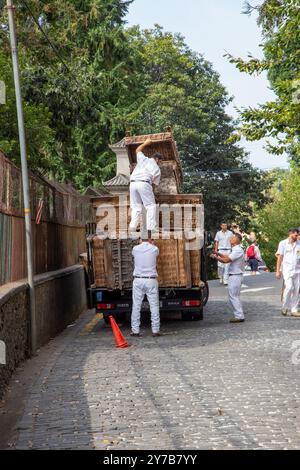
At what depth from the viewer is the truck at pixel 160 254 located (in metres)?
16.7

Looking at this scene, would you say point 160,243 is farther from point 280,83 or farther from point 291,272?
point 280,83

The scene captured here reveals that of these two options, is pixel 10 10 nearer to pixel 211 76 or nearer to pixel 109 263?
pixel 109 263

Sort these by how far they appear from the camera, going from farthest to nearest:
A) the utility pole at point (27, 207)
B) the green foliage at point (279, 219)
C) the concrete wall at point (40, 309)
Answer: the green foliage at point (279, 219) → the utility pole at point (27, 207) → the concrete wall at point (40, 309)

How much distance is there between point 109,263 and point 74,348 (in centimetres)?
244

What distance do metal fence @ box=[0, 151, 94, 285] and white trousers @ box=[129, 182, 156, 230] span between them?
3.64ft

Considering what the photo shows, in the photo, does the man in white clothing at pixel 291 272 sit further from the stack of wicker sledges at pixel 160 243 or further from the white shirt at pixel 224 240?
A: the white shirt at pixel 224 240

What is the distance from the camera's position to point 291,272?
1961 centimetres

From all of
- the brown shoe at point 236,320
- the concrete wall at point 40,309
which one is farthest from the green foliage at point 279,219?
the brown shoe at point 236,320

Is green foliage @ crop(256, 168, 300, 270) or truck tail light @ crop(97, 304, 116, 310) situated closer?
truck tail light @ crop(97, 304, 116, 310)

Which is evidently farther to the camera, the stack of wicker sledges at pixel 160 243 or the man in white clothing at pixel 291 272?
the man in white clothing at pixel 291 272

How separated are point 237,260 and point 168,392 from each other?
836 cm

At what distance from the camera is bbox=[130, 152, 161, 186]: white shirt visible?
57.1ft

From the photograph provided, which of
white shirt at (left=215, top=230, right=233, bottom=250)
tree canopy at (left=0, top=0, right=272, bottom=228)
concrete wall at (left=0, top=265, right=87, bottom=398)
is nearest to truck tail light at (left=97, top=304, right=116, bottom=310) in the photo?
concrete wall at (left=0, top=265, right=87, bottom=398)

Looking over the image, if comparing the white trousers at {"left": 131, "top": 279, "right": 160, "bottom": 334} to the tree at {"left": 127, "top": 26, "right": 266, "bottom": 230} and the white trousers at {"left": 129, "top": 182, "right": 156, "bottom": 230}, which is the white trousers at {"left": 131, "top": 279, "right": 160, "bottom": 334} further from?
the tree at {"left": 127, "top": 26, "right": 266, "bottom": 230}
